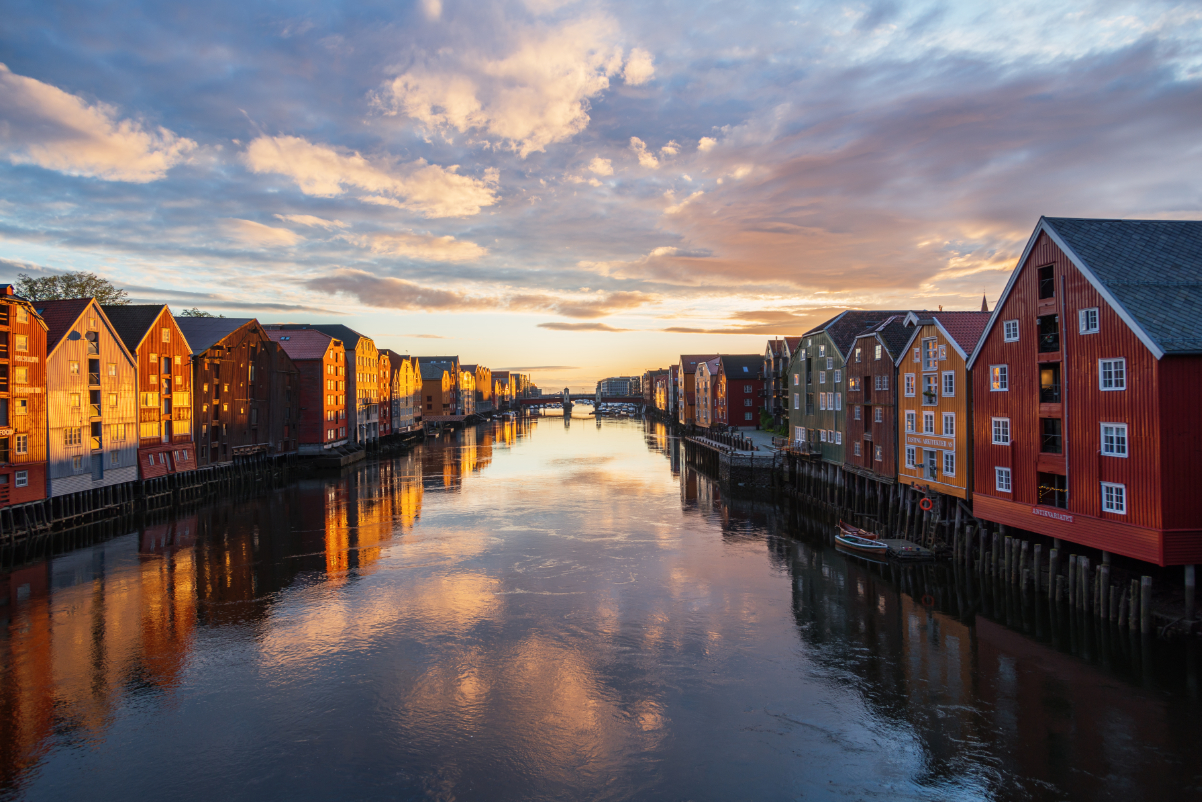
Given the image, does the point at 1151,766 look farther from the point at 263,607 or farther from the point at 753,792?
the point at 263,607

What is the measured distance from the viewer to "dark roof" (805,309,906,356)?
5170cm

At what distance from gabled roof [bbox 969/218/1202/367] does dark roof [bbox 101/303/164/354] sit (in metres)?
60.4

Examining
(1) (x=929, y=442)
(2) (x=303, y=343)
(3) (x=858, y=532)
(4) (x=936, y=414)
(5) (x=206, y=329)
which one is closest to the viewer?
(4) (x=936, y=414)

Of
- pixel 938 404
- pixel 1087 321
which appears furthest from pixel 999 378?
pixel 938 404

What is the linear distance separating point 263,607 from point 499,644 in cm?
1133

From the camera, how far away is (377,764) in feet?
49.0

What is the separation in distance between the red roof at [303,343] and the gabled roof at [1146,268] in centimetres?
7464

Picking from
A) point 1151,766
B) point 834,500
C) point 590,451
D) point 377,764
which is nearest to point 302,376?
point 590,451

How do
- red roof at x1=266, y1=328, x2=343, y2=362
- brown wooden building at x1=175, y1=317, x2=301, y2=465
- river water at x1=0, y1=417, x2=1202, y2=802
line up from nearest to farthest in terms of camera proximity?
river water at x1=0, y1=417, x2=1202, y2=802, brown wooden building at x1=175, y1=317, x2=301, y2=465, red roof at x1=266, y1=328, x2=343, y2=362

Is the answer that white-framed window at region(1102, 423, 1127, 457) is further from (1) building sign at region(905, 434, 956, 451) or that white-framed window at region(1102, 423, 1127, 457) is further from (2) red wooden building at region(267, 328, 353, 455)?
(2) red wooden building at region(267, 328, 353, 455)

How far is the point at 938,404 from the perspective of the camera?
34.7 meters

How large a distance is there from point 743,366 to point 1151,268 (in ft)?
243

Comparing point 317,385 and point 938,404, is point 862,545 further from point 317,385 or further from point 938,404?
point 317,385

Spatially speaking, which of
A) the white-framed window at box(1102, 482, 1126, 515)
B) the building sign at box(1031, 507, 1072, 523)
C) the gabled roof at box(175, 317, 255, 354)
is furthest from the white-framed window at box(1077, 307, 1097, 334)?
the gabled roof at box(175, 317, 255, 354)
